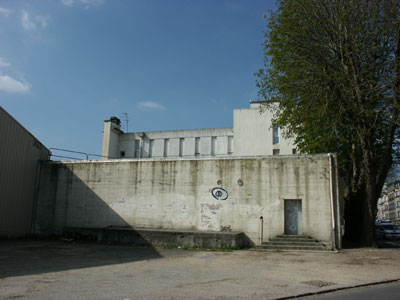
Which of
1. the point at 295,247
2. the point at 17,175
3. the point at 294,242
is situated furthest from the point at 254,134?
the point at 17,175

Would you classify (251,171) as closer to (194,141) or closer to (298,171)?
(298,171)

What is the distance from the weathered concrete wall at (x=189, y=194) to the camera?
16078mm

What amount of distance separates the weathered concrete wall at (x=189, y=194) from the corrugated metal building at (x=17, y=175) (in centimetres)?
67

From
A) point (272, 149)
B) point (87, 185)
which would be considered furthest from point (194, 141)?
point (87, 185)

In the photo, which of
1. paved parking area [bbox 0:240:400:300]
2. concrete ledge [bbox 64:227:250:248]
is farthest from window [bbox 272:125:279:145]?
paved parking area [bbox 0:240:400:300]

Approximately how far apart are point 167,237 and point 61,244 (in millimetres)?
5186

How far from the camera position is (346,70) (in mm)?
15859

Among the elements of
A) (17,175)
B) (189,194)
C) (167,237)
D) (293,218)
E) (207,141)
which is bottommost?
(167,237)

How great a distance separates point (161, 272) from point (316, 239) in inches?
337

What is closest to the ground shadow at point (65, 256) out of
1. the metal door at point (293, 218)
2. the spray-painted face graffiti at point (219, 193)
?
the spray-painted face graffiti at point (219, 193)

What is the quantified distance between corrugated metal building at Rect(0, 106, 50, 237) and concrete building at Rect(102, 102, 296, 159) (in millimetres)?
18444

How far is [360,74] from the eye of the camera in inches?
629

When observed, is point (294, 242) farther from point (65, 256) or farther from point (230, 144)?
point (230, 144)

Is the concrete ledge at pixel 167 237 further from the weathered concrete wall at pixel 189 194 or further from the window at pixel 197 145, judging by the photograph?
the window at pixel 197 145
